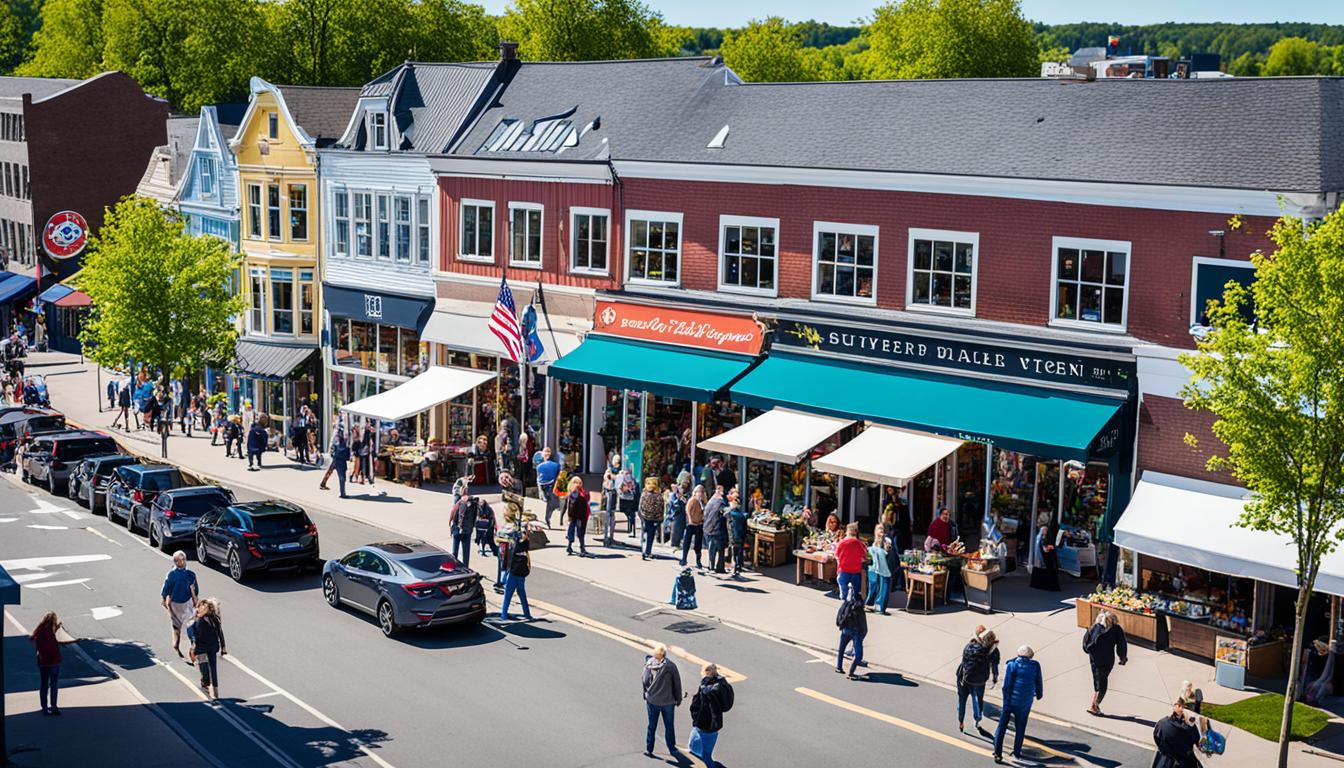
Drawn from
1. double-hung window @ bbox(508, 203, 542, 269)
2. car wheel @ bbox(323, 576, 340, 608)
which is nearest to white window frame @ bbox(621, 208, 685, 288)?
double-hung window @ bbox(508, 203, 542, 269)

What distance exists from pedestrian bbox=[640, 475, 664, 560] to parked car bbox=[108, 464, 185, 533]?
1259 centimetres

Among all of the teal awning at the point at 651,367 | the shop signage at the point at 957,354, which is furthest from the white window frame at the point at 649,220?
the shop signage at the point at 957,354

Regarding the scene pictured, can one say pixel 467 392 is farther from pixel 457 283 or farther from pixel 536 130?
pixel 536 130

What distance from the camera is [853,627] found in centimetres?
2236

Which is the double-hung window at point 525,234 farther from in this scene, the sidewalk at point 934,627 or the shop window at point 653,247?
the sidewalk at point 934,627

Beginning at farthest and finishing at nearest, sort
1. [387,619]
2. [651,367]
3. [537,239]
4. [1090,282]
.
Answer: [537,239]
[651,367]
[1090,282]
[387,619]

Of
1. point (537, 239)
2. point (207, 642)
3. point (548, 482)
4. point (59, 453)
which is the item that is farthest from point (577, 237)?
point (207, 642)

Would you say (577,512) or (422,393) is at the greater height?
(422,393)

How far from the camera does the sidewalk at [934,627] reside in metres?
21.3

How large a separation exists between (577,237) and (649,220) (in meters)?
2.75

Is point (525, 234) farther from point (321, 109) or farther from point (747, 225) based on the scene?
point (321, 109)

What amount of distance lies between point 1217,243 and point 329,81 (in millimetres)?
79100

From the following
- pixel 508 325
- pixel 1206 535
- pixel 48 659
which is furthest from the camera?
pixel 508 325

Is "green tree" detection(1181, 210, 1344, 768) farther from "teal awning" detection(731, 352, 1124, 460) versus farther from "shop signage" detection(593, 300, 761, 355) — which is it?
"shop signage" detection(593, 300, 761, 355)
